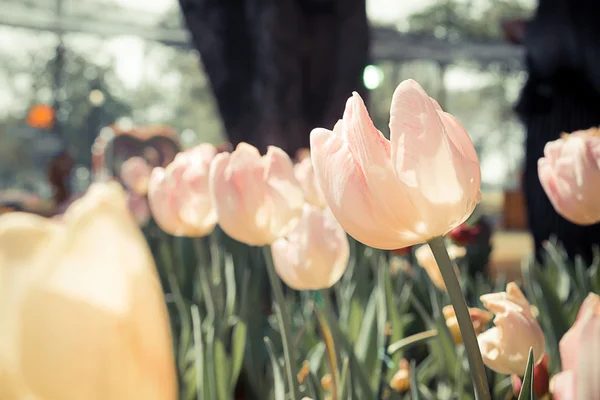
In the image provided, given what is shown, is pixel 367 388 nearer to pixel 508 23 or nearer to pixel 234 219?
pixel 234 219

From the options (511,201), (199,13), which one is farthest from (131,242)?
(511,201)

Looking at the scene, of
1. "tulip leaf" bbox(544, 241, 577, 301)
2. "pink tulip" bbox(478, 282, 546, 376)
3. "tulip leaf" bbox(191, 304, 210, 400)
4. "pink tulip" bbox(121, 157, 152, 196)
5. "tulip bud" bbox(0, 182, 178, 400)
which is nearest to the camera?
"tulip bud" bbox(0, 182, 178, 400)

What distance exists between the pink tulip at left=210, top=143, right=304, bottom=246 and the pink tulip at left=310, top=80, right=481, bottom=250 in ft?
0.70

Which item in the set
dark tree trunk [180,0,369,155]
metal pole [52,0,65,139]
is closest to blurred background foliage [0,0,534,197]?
metal pole [52,0,65,139]

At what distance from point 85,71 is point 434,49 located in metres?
11.1

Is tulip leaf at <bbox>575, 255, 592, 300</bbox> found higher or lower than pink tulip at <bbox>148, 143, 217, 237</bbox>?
lower

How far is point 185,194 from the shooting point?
0.71m

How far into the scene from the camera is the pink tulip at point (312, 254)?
538mm

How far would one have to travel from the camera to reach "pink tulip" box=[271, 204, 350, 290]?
21.2 inches

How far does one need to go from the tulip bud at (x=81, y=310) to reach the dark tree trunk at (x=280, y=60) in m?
1.99

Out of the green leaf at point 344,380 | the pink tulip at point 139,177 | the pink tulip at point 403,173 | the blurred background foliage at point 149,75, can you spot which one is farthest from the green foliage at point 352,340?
the blurred background foliage at point 149,75

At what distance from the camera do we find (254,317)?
0.92 m

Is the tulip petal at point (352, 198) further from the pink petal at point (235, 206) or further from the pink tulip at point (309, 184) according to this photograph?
the pink tulip at point (309, 184)

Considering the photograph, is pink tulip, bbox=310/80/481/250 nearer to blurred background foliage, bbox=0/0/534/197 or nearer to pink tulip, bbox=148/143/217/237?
pink tulip, bbox=148/143/217/237
